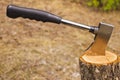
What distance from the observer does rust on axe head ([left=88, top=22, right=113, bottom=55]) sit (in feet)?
10.5

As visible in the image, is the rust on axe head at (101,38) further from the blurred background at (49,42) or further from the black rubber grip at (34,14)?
the blurred background at (49,42)

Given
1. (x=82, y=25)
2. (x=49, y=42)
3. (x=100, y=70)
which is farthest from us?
(x=49, y=42)

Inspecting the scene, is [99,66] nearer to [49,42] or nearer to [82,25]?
[82,25]

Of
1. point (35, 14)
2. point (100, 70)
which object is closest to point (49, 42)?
point (35, 14)

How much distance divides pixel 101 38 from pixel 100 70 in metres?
0.36

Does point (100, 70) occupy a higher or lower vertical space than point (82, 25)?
lower

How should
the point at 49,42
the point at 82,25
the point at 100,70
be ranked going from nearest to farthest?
the point at 82,25
the point at 100,70
the point at 49,42

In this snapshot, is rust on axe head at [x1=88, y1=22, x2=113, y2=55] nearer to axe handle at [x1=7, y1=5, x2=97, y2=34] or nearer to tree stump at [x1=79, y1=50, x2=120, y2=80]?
tree stump at [x1=79, y1=50, x2=120, y2=80]

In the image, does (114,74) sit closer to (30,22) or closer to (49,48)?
(49,48)

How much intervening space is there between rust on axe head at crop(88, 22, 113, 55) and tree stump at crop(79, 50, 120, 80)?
0.20ft

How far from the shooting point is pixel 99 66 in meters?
3.28

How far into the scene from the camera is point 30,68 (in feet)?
16.2

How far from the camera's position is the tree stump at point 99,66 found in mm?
3295

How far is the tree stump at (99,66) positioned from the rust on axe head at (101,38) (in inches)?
2.4
